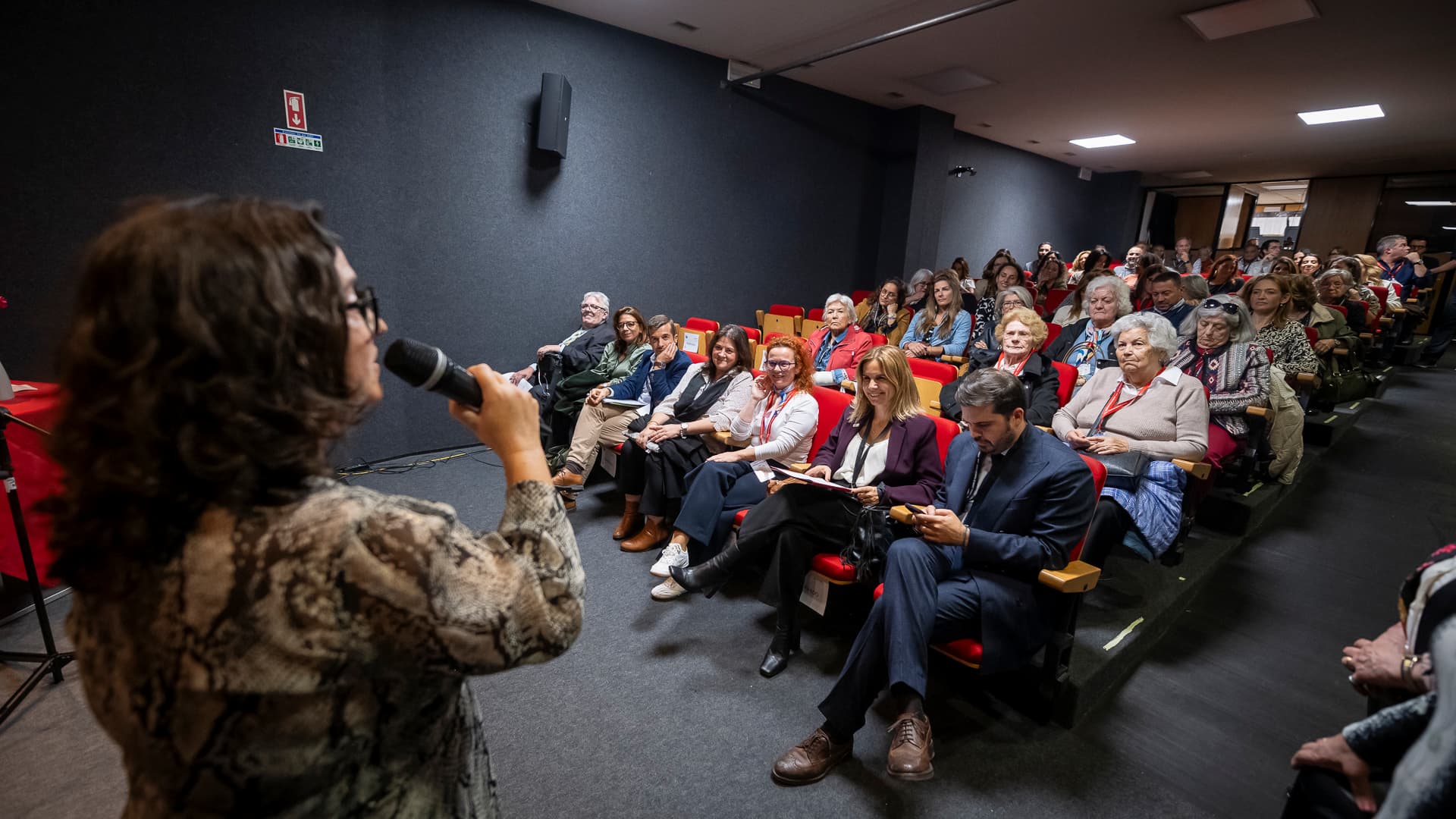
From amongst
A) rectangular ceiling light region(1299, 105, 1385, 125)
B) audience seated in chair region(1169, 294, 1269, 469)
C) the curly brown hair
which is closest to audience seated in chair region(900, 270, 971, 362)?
audience seated in chair region(1169, 294, 1269, 469)

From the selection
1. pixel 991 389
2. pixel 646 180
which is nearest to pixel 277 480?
pixel 991 389

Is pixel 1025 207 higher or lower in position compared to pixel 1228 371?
higher

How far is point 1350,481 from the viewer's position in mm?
3676

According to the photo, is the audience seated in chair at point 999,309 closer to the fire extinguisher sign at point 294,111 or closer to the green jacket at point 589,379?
the green jacket at point 589,379

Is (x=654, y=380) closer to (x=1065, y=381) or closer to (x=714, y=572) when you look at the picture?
(x=714, y=572)

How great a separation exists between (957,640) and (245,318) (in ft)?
6.19

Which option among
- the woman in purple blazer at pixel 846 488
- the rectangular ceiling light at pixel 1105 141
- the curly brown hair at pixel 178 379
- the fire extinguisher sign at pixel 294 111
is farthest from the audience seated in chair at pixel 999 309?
the rectangular ceiling light at pixel 1105 141

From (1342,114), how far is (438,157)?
8.26 m

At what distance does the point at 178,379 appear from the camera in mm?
508

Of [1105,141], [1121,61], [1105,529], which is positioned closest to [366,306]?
[1105,529]

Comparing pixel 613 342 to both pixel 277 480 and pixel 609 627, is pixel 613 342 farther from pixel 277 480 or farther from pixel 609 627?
pixel 277 480

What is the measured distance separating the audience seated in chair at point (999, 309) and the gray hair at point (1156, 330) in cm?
128

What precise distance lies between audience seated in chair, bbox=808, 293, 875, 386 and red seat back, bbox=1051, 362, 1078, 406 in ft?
4.72

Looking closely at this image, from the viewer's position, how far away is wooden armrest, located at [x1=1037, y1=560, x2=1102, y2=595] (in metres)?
1.77
